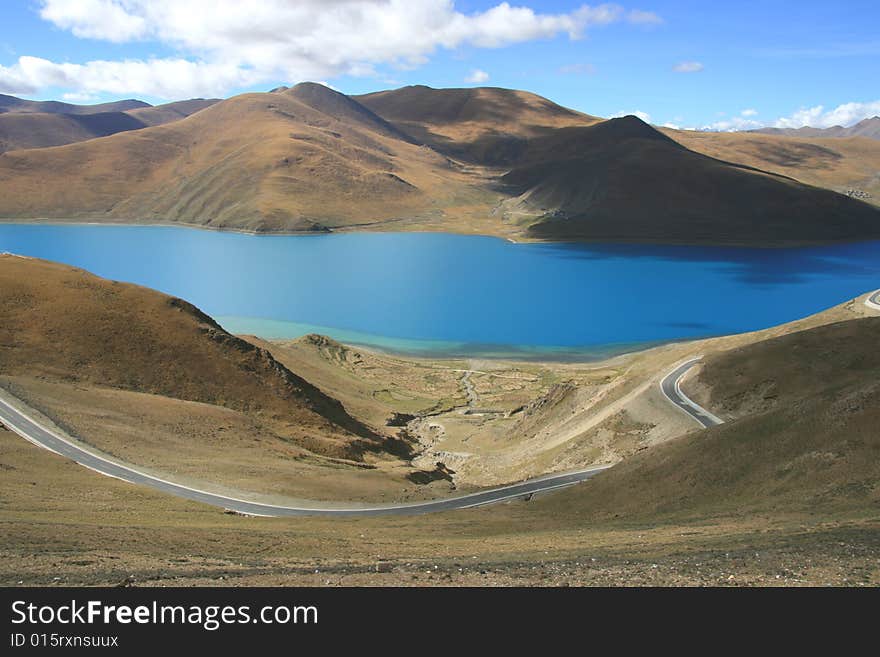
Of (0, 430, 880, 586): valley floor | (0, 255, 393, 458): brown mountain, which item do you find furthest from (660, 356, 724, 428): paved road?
(0, 255, 393, 458): brown mountain

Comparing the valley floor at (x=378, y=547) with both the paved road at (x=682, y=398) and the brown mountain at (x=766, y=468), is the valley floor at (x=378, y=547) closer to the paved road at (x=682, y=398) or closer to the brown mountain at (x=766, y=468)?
the brown mountain at (x=766, y=468)

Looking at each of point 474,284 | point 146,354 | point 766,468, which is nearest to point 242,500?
point 146,354

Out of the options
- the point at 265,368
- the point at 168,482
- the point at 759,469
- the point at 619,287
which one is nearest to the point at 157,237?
the point at 619,287

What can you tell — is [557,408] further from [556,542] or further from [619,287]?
[619,287]

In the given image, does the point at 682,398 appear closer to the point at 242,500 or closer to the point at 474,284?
the point at 242,500

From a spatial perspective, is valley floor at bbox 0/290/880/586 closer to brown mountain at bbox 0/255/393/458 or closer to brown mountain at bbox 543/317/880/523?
brown mountain at bbox 543/317/880/523

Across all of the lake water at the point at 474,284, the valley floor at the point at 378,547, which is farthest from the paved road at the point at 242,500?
the lake water at the point at 474,284
